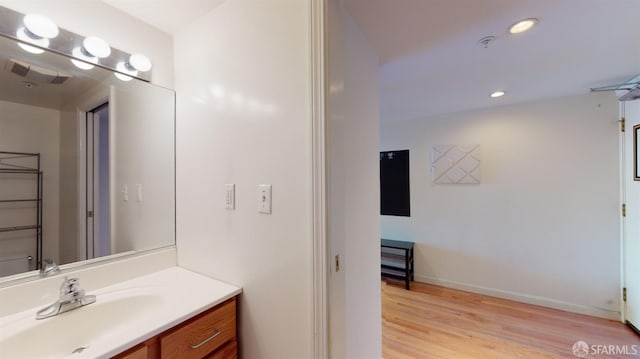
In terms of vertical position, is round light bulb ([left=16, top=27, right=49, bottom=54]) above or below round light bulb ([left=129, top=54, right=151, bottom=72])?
below

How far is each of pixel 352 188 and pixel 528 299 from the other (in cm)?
283

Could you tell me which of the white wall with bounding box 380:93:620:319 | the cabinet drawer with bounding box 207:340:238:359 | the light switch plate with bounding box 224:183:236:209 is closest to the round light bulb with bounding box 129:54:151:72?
the light switch plate with bounding box 224:183:236:209

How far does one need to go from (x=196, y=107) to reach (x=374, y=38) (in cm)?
111

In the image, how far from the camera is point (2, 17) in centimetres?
92

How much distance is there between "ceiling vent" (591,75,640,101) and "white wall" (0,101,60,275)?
3.86 metres

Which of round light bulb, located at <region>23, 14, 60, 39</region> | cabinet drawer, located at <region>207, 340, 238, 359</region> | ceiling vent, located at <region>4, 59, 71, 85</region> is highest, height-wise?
round light bulb, located at <region>23, 14, 60, 39</region>

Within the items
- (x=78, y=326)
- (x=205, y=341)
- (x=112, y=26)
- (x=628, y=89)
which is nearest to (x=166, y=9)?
(x=112, y=26)

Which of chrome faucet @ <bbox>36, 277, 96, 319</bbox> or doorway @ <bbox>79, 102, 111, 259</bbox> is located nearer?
chrome faucet @ <bbox>36, 277, 96, 319</bbox>

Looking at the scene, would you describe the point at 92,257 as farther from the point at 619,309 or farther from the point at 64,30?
the point at 619,309

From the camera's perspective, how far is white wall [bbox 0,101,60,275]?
0.94 meters

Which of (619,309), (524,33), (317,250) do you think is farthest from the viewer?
(619,309)

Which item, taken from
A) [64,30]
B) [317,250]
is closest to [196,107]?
[64,30]

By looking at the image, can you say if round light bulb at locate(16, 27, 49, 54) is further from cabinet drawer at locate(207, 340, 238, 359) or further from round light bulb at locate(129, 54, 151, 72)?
cabinet drawer at locate(207, 340, 238, 359)

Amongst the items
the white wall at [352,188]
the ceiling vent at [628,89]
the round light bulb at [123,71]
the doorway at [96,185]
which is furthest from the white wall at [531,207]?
the doorway at [96,185]
